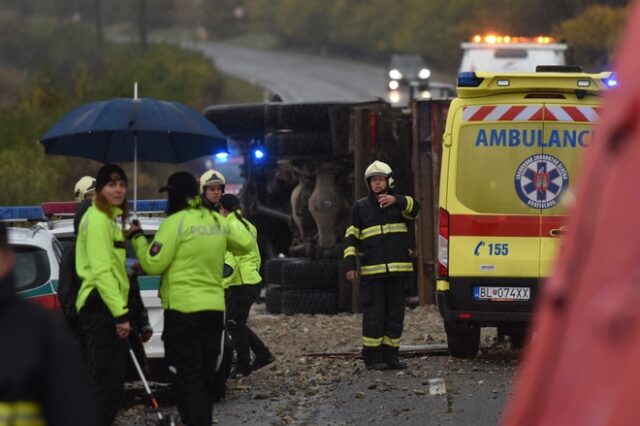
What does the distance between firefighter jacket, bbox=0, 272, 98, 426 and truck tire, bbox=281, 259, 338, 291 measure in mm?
13661

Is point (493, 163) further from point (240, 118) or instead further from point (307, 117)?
point (240, 118)

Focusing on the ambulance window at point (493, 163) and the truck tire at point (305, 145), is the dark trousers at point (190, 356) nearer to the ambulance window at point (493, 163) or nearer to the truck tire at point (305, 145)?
the ambulance window at point (493, 163)

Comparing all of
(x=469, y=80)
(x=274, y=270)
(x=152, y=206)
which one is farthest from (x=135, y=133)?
(x=274, y=270)

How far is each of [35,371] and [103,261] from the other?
4456 mm

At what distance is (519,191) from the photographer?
1148cm

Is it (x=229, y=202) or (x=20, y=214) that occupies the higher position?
(x=229, y=202)

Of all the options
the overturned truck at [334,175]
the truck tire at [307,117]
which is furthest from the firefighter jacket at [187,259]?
the truck tire at [307,117]

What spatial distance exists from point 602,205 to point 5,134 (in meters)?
40.0


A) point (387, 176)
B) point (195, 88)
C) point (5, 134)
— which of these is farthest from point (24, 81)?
point (387, 176)

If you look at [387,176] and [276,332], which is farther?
[276,332]

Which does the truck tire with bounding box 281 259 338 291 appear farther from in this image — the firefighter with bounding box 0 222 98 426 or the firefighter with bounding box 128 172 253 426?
the firefighter with bounding box 0 222 98 426

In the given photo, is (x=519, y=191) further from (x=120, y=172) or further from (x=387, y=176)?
(x=120, y=172)

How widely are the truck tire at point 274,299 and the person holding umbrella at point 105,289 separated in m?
9.40

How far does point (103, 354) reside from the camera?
791 cm
